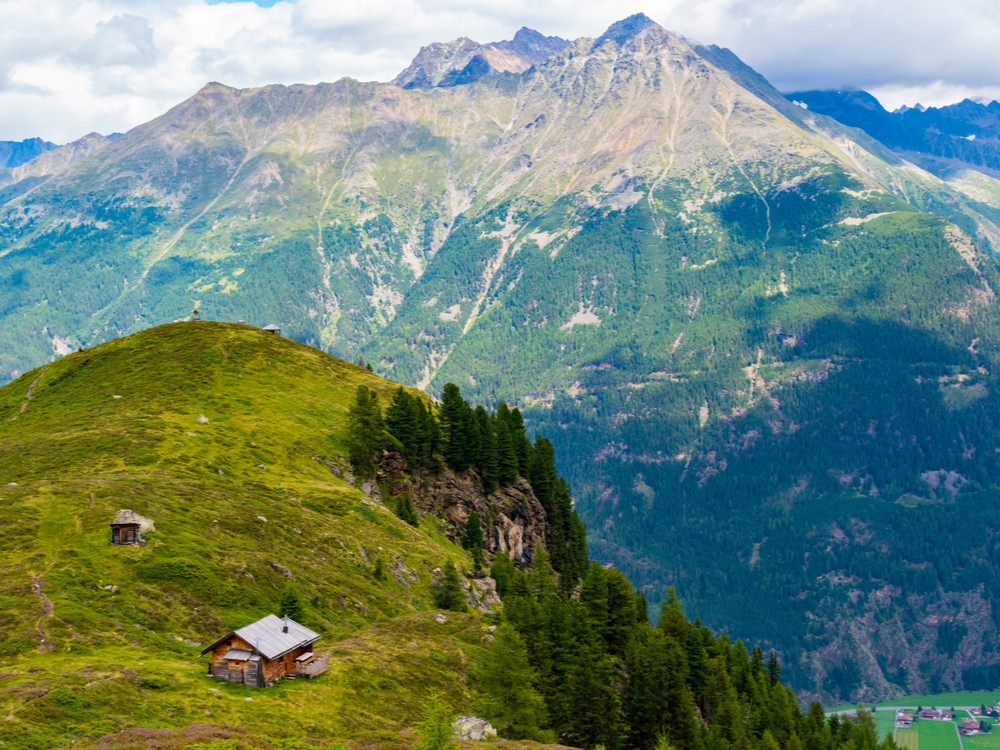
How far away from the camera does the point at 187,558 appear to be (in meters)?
77.1

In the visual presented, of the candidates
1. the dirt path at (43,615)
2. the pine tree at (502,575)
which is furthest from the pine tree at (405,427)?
the dirt path at (43,615)

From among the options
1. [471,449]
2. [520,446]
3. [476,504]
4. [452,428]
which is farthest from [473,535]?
[520,446]

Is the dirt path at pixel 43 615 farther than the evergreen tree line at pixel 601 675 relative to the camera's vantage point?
No

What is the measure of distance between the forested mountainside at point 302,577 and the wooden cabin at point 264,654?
1186mm

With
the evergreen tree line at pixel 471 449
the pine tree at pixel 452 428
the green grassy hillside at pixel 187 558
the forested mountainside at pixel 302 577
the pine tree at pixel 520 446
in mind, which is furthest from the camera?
the pine tree at pixel 520 446

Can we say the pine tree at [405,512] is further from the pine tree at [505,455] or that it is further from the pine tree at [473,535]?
the pine tree at [505,455]

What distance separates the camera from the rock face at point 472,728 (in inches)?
2635

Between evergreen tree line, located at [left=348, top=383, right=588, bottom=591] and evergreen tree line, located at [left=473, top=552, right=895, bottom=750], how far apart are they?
85.1ft

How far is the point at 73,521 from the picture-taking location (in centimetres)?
7850

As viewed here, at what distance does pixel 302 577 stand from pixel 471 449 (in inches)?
2611

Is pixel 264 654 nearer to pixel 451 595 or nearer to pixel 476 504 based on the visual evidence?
pixel 451 595

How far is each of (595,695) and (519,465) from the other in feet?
264

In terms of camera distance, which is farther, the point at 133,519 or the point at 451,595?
the point at 451,595

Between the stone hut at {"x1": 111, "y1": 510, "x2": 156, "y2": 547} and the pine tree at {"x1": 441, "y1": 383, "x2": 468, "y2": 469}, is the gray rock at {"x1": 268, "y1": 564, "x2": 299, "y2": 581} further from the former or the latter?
the pine tree at {"x1": 441, "y1": 383, "x2": 468, "y2": 469}
